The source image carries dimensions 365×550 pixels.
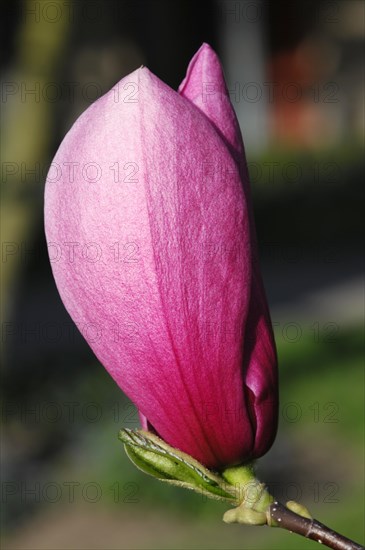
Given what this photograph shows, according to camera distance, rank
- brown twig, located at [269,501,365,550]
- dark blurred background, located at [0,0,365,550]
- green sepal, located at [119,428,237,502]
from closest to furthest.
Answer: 1. brown twig, located at [269,501,365,550]
2. green sepal, located at [119,428,237,502]
3. dark blurred background, located at [0,0,365,550]

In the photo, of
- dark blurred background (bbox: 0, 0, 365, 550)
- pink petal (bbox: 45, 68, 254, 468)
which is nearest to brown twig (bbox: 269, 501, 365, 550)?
pink petal (bbox: 45, 68, 254, 468)

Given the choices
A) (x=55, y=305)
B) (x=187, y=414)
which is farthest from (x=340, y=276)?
(x=187, y=414)

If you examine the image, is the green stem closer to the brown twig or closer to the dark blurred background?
the brown twig

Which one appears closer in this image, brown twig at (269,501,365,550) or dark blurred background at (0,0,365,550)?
brown twig at (269,501,365,550)

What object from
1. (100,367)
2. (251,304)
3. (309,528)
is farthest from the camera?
(100,367)

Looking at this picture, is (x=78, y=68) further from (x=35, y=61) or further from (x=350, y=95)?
(x=35, y=61)

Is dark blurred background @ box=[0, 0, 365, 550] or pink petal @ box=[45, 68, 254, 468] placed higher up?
pink petal @ box=[45, 68, 254, 468]

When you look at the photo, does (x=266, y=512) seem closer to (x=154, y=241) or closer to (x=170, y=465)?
(x=170, y=465)

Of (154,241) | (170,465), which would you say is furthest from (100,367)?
(154,241)
